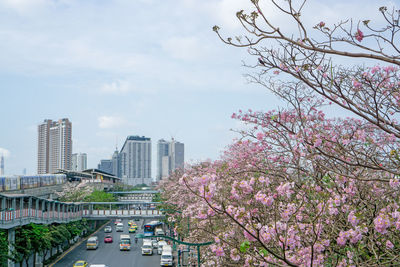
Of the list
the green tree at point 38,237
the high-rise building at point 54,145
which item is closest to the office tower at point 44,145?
the high-rise building at point 54,145

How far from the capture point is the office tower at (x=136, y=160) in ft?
610

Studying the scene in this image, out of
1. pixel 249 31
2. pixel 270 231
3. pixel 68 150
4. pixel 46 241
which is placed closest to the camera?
pixel 249 31

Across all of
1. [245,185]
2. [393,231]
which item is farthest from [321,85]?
[393,231]

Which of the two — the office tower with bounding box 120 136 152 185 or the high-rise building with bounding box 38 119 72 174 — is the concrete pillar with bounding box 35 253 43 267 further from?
the office tower with bounding box 120 136 152 185

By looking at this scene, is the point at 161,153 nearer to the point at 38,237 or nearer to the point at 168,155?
the point at 168,155

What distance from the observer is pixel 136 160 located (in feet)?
615

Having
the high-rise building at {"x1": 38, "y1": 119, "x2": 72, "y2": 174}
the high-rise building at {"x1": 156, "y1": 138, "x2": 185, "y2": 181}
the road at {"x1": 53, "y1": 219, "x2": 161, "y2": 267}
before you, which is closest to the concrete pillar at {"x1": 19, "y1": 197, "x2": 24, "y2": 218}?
the road at {"x1": 53, "y1": 219, "x2": 161, "y2": 267}

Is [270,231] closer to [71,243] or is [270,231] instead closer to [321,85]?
[321,85]

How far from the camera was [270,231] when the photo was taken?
5.38 metres

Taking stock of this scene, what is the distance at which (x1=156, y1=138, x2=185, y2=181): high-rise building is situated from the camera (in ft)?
552

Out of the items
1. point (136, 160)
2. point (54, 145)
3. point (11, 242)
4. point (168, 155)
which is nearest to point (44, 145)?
point (54, 145)

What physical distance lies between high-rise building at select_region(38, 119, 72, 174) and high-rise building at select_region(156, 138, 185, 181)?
1996 inches

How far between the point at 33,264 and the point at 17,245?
18.4 ft

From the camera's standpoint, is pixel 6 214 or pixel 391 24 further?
pixel 6 214
